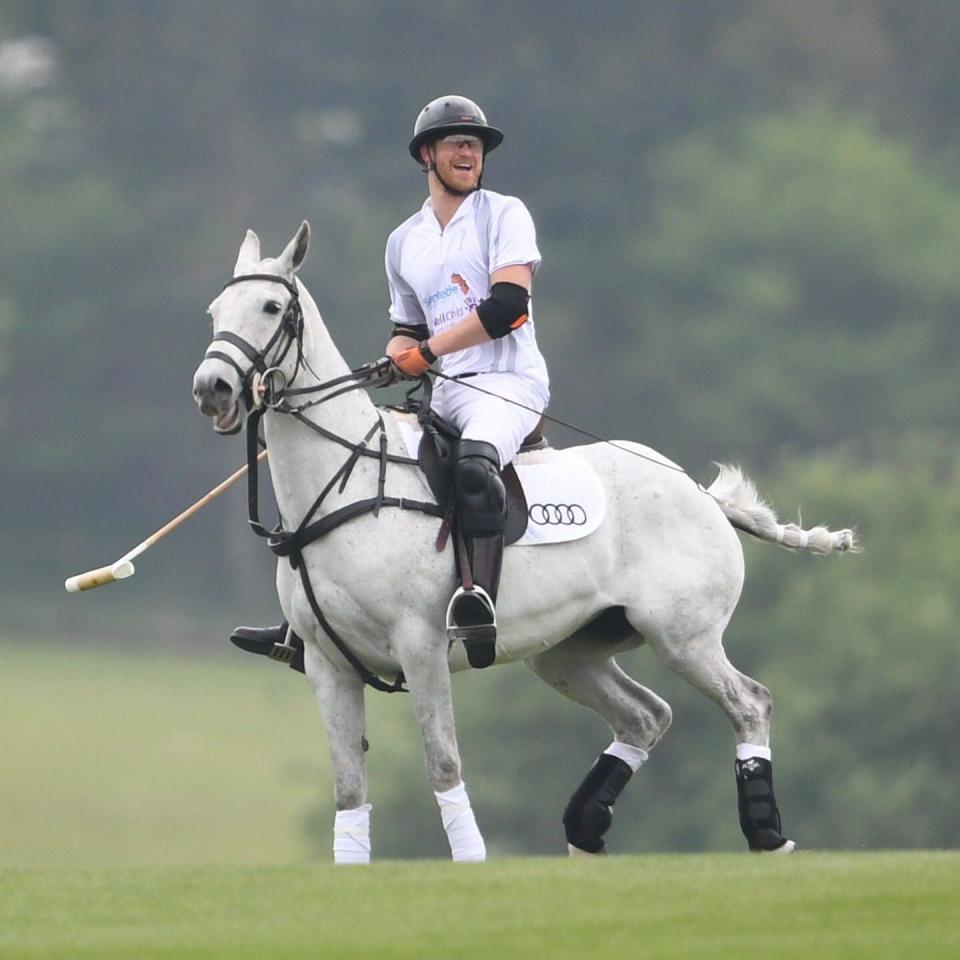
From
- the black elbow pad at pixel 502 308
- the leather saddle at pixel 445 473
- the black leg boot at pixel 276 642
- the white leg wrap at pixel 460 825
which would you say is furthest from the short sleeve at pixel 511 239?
the white leg wrap at pixel 460 825

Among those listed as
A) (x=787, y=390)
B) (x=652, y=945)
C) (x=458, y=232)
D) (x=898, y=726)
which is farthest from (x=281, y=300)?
(x=787, y=390)

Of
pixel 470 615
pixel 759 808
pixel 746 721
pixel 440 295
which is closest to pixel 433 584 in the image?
pixel 470 615

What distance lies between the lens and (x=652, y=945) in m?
9.89

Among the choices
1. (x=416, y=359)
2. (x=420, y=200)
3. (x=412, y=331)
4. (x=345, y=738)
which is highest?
(x=420, y=200)

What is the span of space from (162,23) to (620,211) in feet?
40.3

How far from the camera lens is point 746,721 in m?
13.2

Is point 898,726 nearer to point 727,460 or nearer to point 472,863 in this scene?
point 727,460

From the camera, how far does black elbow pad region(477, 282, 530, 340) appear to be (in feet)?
40.7

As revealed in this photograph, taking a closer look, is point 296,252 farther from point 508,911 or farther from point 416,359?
point 508,911

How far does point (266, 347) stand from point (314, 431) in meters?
0.51

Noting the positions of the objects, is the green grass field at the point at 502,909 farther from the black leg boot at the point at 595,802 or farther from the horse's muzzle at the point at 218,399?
the horse's muzzle at the point at 218,399

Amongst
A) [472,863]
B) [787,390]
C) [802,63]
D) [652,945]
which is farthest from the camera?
[802,63]

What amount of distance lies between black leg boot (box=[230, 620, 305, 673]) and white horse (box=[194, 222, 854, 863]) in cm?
20

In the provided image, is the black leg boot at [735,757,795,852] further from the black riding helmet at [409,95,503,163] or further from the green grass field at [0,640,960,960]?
the black riding helmet at [409,95,503,163]
